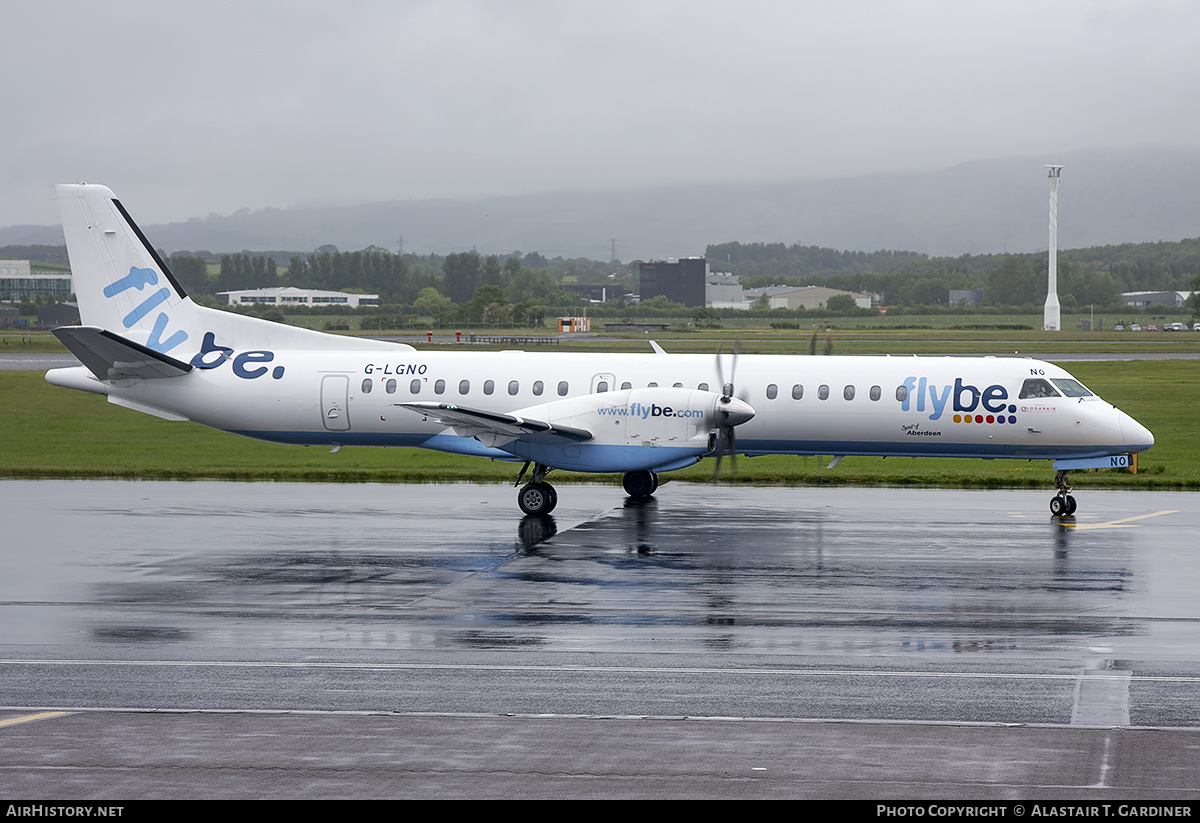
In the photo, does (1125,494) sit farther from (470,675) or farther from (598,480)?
(470,675)

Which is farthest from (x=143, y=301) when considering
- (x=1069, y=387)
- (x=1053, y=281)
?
(x=1053, y=281)


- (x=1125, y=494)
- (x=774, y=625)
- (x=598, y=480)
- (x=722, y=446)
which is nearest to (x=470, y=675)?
(x=774, y=625)

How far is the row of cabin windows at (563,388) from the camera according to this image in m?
24.5

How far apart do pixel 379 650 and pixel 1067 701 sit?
299 inches

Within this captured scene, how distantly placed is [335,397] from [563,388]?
523cm

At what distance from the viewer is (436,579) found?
17578 mm

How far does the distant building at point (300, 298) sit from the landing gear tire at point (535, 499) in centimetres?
15371

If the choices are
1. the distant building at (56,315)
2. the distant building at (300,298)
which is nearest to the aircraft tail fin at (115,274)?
the distant building at (56,315)

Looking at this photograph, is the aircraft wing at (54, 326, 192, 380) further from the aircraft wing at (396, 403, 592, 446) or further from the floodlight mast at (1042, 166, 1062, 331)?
the floodlight mast at (1042, 166, 1062, 331)

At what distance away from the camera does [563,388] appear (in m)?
25.4

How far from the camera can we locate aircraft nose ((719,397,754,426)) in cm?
2239

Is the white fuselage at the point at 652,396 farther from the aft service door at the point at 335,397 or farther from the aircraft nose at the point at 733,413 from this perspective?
the aircraft nose at the point at 733,413
